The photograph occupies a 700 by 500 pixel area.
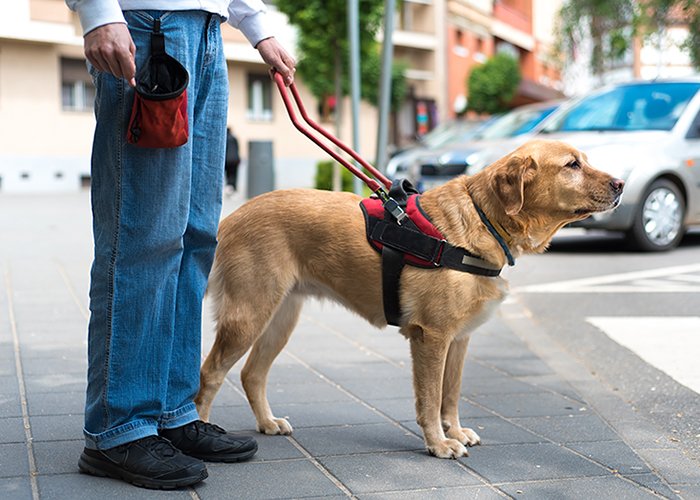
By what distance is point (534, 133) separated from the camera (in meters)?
13.1

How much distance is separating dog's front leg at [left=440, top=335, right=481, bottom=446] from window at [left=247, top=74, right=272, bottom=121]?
1302 inches

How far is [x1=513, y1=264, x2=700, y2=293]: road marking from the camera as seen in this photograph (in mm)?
8826

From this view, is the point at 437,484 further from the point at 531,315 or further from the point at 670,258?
the point at 670,258

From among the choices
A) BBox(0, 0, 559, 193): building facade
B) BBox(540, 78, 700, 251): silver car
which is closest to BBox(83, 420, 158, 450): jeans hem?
BBox(540, 78, 700, 251): silver car

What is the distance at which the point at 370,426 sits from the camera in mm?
4387

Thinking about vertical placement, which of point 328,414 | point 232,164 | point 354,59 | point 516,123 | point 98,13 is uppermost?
point 354,59

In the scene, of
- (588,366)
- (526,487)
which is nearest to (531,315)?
(588,366)

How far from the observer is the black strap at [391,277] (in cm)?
404

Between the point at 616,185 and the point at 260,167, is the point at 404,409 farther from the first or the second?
the point at 260,167

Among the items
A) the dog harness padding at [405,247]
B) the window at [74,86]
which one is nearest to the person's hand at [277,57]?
the dog harness padding at [405,247]

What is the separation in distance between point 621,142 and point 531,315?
14.6ft

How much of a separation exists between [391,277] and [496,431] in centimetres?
85

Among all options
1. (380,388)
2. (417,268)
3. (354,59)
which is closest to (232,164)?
(354,59)

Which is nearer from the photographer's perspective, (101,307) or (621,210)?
(101,307)
